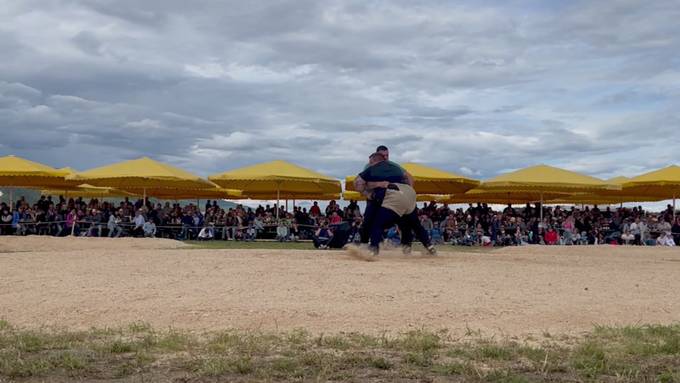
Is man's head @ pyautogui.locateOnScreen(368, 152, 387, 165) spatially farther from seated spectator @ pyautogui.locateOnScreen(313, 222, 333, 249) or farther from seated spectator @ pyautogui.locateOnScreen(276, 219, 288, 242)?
seated spectator @ pyautogui.locateOnScreen(276, 219, 288, 242)

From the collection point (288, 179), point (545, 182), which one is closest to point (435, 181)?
point (545, 182)

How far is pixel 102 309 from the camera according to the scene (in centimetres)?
809

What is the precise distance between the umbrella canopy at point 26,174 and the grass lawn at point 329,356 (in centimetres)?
2225

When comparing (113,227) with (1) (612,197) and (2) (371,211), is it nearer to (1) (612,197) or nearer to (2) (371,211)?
(2) (371,211)

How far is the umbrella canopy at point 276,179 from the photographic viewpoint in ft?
89.1

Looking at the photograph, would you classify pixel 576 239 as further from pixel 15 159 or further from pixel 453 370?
pixel 453 370

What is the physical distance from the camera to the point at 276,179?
27031 mm

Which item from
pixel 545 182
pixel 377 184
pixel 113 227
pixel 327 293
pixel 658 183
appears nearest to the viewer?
pixel 327 293

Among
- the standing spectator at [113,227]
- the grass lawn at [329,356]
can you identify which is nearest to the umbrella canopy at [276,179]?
the standing spectator at [113,227]

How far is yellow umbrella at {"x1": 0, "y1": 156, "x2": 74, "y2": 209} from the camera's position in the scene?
91.2 ft

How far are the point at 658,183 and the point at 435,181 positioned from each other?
26.0 ft

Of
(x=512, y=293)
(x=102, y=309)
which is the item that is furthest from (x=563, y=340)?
(x=102, y=309)

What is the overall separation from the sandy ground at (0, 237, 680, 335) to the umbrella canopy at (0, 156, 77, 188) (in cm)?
1564

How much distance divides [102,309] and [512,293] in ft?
15.0
